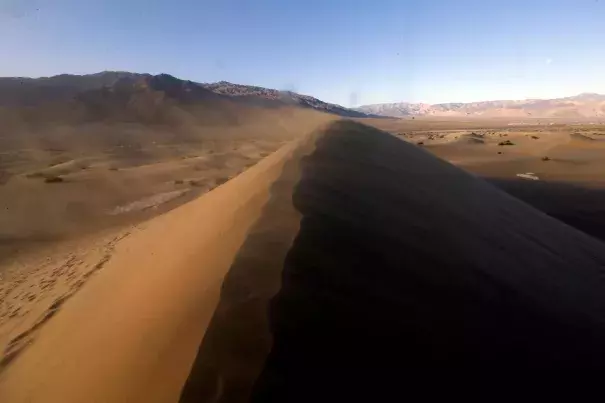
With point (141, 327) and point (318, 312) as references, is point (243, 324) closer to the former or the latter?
→ point (318, 312)

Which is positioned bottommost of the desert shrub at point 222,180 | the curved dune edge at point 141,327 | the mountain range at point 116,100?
the desert shrub at point 222,180

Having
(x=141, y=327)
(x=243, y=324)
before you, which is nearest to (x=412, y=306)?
(x=243, y=324)

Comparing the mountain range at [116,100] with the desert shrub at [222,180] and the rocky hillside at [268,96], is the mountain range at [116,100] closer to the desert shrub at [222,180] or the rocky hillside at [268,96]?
the rocky hillside at [268,96]

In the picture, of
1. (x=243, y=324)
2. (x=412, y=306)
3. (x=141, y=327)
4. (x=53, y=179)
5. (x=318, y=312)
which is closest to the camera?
(x=243, y=324)

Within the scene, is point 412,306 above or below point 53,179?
above

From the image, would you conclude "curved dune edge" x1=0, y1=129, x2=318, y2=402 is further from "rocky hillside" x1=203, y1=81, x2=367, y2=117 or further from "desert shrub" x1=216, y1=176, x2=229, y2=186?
"rocky hillside" x1=203, y1=81, x2=367, y2=117

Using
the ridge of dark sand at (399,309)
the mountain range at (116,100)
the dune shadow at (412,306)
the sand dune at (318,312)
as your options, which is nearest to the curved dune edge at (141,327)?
the sand dune at (318,312)
